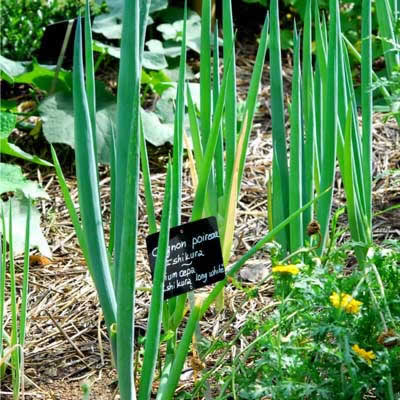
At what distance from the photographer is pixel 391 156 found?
2.57 m

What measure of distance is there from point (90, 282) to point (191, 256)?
21.2 inches

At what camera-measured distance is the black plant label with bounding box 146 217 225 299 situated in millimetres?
1548

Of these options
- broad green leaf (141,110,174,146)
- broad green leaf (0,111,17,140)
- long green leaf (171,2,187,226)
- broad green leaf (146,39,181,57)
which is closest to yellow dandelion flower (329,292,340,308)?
long green leaf (171,2,187,226)

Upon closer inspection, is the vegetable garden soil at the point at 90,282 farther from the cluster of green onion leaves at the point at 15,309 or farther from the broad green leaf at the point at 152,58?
the broad green leaf at the point at 152,58

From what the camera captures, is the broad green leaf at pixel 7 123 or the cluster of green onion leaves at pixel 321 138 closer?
the cluster of green onion leaves at pixel 321 138

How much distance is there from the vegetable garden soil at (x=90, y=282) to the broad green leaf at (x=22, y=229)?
4 cm

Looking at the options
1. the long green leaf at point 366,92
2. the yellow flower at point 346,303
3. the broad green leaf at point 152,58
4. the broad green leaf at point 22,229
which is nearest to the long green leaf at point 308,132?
the long green leaf at point 366,92

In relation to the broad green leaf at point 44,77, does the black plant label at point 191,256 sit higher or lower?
lower

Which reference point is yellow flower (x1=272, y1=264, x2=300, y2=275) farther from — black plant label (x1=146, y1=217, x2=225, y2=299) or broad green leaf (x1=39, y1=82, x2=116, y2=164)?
broad green leaf (x1=39, y1=82, x2=116, y2=164)

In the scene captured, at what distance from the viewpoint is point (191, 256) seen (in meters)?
1.60

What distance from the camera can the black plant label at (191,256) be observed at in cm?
155

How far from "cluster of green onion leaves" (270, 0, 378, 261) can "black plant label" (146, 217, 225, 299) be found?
6.1 inches

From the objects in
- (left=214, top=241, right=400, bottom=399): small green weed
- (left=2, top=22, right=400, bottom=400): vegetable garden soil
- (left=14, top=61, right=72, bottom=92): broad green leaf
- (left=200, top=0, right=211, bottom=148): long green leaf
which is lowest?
(left=2, top=22, right=400, bottom=400): vegetable garden soil

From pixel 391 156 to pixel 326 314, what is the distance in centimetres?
134
